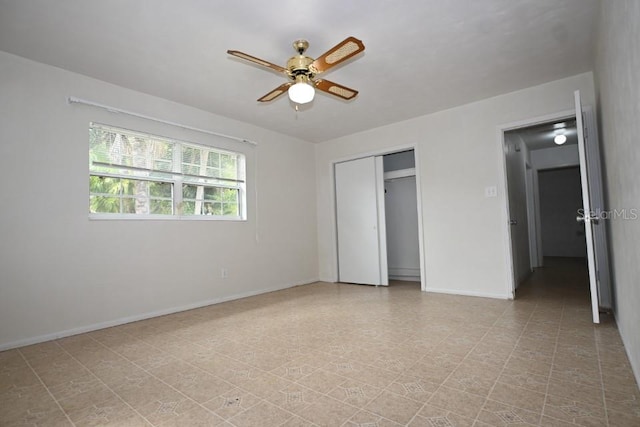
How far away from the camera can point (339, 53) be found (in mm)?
2244

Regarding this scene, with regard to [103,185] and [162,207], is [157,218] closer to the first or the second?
[162,207]

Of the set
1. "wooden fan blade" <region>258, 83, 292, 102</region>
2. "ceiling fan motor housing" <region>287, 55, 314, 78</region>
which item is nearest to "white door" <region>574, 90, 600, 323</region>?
"ceiling fan motor housing" <region>287, 55, 314, 78</region>

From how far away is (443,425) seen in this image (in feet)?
4.83

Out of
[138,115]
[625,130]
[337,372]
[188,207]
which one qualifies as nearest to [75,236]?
[188,207]

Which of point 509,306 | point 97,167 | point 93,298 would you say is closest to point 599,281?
point 509,306

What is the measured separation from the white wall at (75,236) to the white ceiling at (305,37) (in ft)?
0.80

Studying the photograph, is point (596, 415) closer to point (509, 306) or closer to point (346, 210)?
point (509, 306)

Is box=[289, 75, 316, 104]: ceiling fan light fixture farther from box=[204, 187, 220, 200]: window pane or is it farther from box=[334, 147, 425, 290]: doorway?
box=[334, 147, 425, 290]: doorway

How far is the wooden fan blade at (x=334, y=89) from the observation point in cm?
279

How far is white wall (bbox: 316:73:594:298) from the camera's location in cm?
387

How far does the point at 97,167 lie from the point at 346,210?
141 inches

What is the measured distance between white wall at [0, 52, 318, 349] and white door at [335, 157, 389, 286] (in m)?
1.82

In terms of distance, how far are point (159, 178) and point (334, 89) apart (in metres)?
2.34

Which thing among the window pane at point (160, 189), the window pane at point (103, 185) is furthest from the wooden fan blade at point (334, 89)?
the window pane at point (103, 185)
